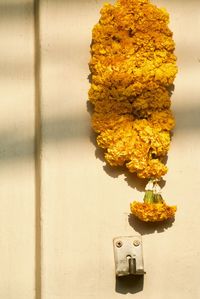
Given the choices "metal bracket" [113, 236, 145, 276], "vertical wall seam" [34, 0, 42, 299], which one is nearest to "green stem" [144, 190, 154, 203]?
"metal bracket" [113, 236, 145, 276]

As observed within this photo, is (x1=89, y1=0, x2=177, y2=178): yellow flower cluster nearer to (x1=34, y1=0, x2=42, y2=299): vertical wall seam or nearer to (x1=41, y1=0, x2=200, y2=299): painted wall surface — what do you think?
(x1=41, y1=0, x2=200, y2=299): painted wall surface

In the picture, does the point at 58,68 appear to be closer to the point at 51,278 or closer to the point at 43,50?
the point at 43,50

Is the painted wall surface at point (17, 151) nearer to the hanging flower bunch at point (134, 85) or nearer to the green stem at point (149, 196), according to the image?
the hanging flower bunch at point (134, 85)

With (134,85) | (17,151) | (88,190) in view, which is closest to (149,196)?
(88,190)

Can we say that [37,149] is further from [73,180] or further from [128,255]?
[128,255]

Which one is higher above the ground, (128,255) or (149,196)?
(149,196)

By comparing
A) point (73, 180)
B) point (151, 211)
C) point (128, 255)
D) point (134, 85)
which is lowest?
point (128, 255)
